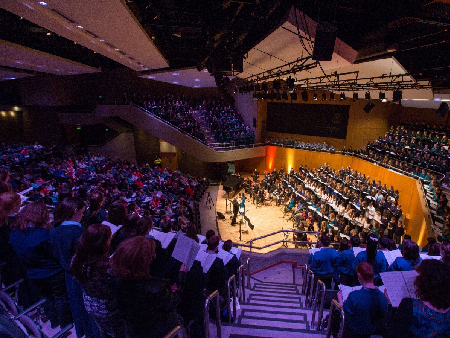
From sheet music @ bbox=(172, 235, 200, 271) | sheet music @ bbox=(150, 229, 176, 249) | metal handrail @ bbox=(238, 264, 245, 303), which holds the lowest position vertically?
metal handrail @ bbox=(238, 264, 245, 303)

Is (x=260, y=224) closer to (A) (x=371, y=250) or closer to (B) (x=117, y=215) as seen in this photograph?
(A) (x=371, y=250)

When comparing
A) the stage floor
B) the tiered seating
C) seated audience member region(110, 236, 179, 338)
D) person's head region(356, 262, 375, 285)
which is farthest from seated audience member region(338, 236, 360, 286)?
the tiered seating

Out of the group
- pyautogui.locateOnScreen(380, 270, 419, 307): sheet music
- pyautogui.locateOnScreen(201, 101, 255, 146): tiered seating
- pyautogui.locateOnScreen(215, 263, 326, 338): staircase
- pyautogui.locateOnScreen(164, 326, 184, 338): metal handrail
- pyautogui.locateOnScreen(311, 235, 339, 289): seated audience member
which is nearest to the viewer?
pyautogui.locateOnScreen(164, 326, 184, 338): metal handrail

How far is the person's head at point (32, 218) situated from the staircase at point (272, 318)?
191 centimetres

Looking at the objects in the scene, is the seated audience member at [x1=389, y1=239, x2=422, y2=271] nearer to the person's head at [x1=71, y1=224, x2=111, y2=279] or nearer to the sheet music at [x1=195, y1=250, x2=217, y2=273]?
the sheet music at [x1=195, y1=250, x2=217, y2=273]

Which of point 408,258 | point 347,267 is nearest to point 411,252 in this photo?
point 408,258

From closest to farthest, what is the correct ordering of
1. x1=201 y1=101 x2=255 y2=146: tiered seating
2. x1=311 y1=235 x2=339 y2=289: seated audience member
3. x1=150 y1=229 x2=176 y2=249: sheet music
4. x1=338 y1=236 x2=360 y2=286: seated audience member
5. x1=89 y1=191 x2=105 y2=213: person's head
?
x1=150 y1=229 x2=176 y2=249: sheet music → x1=89 y1=191 x2=105 y2=213: person's head → x1=338 y1=236 x2=360 y2=286: seated audience member → x1=311 y1=235 x2=339 y2=289: seated audience member → x1=201 y1=101 x2=255 y2=146: tiered seating

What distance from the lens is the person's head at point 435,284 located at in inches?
67.7

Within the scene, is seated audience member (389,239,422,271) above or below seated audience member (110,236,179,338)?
below

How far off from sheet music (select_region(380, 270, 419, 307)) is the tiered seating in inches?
606

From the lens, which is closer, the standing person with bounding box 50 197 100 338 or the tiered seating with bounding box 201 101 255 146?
the standing person with bounding box 50 197 100 338

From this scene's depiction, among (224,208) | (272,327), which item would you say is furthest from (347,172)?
(272,327)

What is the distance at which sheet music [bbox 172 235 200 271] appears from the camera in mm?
2240

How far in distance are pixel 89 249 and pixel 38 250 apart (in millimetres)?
747
